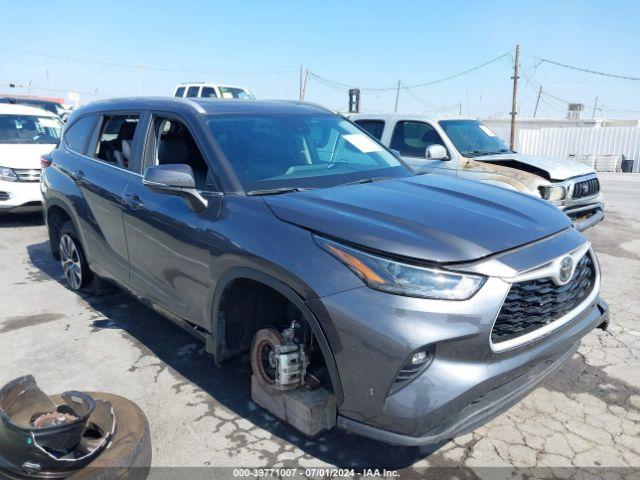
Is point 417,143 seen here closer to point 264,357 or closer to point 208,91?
point 264,357

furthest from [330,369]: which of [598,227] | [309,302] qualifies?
[598,227]

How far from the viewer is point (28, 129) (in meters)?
9.05

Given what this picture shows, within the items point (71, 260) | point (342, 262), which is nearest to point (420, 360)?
point (342, 262)

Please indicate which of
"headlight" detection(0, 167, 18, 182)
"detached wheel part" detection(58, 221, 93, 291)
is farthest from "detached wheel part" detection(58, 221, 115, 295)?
"headlight" detection(0, 167, 18, 182)

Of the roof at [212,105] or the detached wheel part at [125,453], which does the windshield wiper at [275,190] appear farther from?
the detached wheel part at [125,453]

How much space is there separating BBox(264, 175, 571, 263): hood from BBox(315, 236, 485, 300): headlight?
0.06 m

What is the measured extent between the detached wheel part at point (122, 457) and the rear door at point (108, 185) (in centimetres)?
145

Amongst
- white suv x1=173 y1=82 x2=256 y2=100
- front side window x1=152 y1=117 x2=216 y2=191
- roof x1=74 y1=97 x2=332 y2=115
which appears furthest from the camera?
white suv x1=173 y1=82 x2=256 y2=100

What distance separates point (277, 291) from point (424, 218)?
809mm

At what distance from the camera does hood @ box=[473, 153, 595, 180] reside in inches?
267

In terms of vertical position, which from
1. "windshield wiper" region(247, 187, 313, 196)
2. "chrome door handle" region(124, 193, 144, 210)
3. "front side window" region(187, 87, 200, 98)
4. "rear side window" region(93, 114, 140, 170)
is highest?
"front side window" region(187, 87, 200, 98)

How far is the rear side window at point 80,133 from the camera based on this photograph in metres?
4.61

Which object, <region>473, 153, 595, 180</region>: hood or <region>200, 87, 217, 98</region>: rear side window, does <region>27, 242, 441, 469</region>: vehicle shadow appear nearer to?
<region>473, 153, 595, 180</region>: hood

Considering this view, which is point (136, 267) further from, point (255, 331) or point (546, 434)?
point (546, 434)
